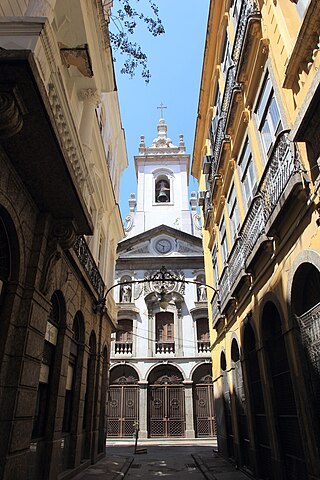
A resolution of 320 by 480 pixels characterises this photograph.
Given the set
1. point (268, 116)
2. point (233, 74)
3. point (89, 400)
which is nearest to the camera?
point (268, 116)

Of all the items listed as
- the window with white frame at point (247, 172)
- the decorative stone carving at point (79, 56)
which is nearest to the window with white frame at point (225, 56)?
the window with white frame at point (247, 172)

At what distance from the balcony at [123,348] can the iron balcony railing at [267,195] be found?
17.1m

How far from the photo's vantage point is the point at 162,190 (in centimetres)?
3306

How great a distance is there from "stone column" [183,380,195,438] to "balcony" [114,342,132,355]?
432cm

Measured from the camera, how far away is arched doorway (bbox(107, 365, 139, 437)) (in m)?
23.0

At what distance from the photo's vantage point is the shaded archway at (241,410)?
9.43 meters

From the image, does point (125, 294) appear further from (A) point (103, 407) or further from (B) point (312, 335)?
(B) point (312, 335)

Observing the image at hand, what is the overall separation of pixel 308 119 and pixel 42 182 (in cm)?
423

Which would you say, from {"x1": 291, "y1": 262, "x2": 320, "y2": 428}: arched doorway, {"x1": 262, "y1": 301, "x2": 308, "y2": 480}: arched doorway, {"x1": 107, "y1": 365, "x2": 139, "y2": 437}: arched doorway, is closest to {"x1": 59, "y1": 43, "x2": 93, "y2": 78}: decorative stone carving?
{"x1": 291, "y1": 262, "x2": 320, "y2": 428}: arched doorway

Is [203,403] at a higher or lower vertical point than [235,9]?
lower

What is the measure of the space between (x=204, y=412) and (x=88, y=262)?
1717 cm

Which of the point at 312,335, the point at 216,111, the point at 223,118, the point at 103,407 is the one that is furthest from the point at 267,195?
the point at 103,407

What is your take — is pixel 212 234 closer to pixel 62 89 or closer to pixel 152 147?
pixel 62 89

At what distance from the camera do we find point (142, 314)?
2612cm
